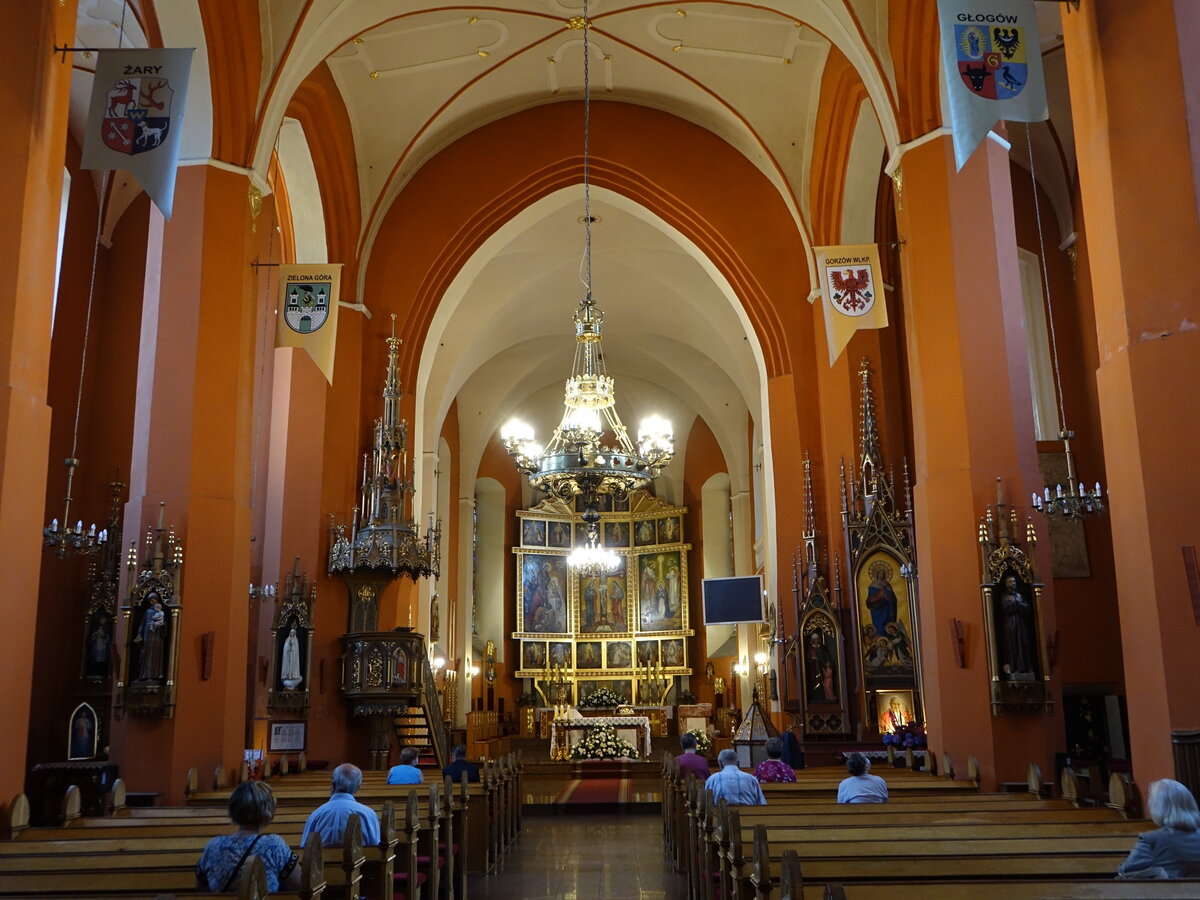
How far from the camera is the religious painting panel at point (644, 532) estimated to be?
90.4ft

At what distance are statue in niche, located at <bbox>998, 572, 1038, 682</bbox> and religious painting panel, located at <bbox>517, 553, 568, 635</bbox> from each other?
1869cm

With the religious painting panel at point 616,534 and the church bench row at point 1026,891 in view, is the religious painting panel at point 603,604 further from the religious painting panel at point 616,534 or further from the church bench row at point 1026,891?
the church bench row at point 1026,891

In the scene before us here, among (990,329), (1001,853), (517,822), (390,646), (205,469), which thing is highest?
(990,329)

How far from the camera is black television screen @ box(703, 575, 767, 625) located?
1598 cm

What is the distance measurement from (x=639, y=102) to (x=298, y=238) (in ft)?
17.6

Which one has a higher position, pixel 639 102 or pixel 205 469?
pixel 639 102

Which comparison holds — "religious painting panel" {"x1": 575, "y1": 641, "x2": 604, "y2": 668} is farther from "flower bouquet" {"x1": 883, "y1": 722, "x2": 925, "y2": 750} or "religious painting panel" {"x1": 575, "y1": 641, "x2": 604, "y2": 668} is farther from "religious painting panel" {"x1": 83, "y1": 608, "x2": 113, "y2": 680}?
"religious painting panel" {"x1": 83, "y1": 608, "x2": 113, "y2": 680}

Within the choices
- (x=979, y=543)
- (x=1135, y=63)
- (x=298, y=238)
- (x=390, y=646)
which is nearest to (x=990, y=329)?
(x=979, y=543)

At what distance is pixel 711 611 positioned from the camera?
16141 mm

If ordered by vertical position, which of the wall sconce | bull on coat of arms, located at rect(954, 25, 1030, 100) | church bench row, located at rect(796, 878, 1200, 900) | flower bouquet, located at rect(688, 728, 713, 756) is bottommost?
flower bouquet, located at rect(688, 728, 713, 756)

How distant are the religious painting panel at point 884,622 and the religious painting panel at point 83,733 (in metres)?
8.70

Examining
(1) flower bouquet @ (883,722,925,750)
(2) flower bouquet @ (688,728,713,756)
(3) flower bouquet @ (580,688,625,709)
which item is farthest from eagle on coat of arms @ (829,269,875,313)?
(3) flower bouquet @ (580,688,625,709)

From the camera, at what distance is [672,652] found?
26.3 m

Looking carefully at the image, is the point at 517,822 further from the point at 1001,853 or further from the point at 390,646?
the point at 1001,853
